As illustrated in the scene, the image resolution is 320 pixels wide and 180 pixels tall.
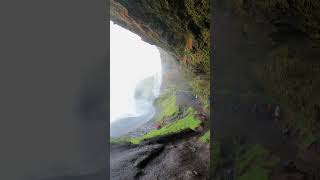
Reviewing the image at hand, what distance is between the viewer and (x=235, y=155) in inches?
163

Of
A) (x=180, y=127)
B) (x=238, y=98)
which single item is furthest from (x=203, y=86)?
(x=238, y=98)

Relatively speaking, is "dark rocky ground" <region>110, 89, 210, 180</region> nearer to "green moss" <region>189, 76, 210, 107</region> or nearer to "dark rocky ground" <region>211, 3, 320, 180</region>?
"green moss" <region>189, 76, 210, 107</region>

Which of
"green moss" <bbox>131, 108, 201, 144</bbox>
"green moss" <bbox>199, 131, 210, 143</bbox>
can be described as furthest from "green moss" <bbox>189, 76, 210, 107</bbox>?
"green moss" <bbox>199, 131, 210, 143</bbox>

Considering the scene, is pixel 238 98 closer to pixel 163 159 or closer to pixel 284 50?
pixel 284 50

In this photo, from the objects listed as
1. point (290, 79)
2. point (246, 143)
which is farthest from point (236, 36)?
point (246, 143)

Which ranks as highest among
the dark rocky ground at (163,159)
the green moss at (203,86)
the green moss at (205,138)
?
the green moss at (203,86)

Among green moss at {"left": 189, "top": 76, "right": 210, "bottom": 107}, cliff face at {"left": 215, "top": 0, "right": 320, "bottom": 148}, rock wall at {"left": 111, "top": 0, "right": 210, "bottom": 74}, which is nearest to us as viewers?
cliff face at {"left": 215, "top": 0, "right": 320, "bottom": 148}

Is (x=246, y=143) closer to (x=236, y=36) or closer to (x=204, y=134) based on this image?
(x=236, y=36)

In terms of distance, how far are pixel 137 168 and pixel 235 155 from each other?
382 inches

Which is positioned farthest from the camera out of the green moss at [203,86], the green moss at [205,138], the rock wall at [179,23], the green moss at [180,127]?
the green moss at [180,127]

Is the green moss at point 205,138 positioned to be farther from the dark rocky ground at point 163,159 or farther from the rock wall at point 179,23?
the rock wall at point 179,23

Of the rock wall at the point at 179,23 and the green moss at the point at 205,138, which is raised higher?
the rock wall at the point at 179,23

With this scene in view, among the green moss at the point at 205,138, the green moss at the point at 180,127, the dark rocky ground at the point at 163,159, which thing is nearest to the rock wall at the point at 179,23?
the green moss at the point at 205,138
